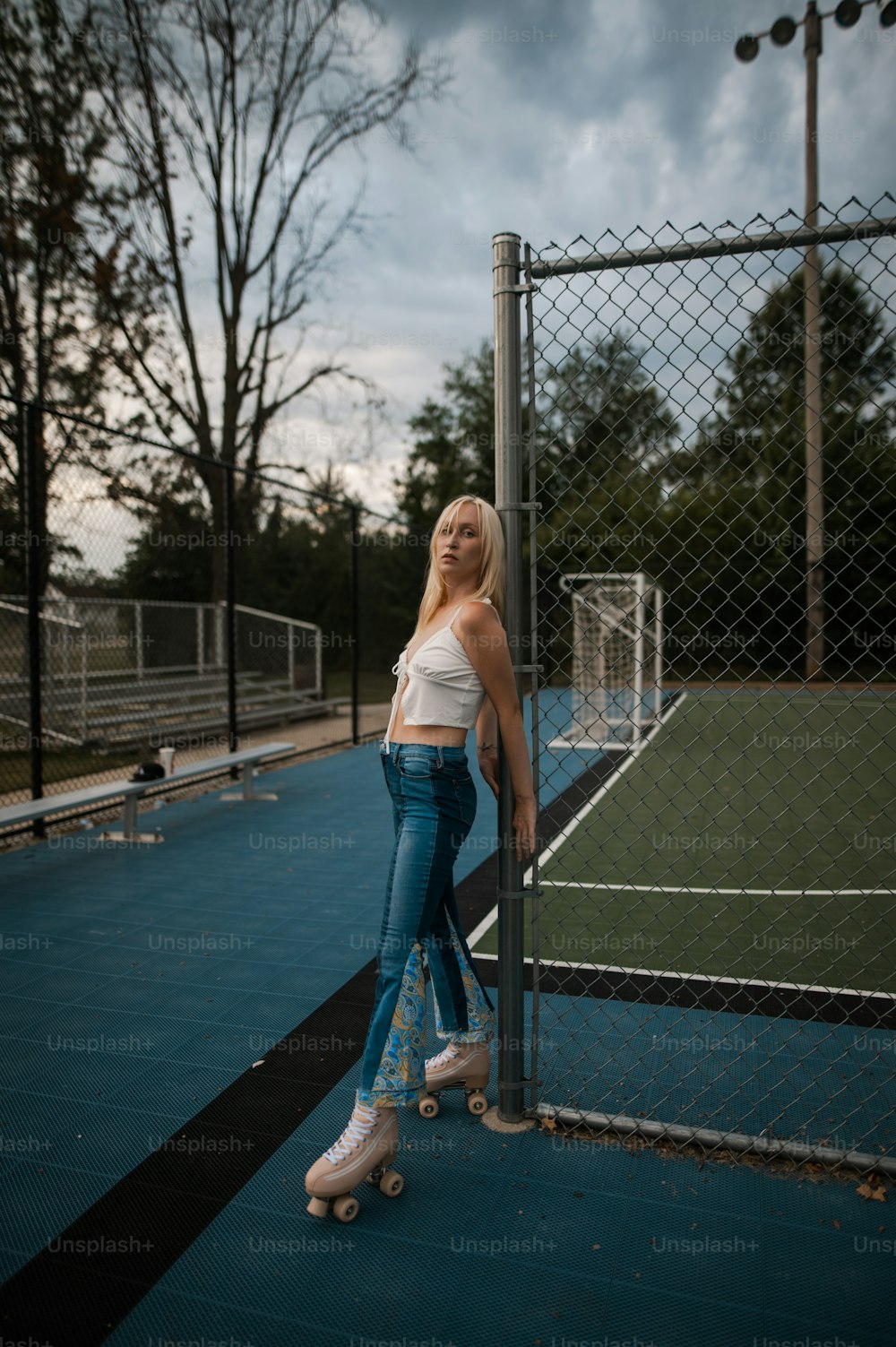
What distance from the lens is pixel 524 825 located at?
227 centimetres

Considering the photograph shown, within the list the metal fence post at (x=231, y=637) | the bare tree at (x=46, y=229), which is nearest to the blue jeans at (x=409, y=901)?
the metal fence post at (x=231, y=637)

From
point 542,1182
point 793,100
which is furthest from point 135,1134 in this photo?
point 793,100

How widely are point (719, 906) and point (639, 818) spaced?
2.07 meters

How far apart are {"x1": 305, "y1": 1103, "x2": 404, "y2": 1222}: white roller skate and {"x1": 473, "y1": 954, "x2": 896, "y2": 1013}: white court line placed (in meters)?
1.19

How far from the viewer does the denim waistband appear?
2164 millimetres

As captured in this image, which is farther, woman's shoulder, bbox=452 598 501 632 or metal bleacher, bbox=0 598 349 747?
metal bleacher, bbox=0 598 349 747

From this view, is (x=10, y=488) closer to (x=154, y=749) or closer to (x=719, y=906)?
(x=154, y=749)

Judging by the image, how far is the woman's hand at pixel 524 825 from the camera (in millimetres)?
2273

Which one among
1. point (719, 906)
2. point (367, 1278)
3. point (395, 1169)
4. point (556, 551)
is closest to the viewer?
point (367, 1278)

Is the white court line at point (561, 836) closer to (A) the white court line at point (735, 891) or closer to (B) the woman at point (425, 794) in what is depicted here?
(A) the white court line at point (735, 891)

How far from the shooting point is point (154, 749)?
32.6ft

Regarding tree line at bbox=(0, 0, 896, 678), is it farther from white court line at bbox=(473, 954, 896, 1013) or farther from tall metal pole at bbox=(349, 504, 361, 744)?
white court line at bbox=(473, 954, 896, 1013)

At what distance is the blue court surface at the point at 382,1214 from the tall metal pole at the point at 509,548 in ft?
1.40

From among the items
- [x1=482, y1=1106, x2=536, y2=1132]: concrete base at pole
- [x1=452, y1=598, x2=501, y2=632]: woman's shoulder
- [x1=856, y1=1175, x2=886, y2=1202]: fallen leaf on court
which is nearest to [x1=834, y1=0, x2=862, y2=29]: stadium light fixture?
[x1=452, y1=598, x2=501, y2=632]: woman's shoulder
